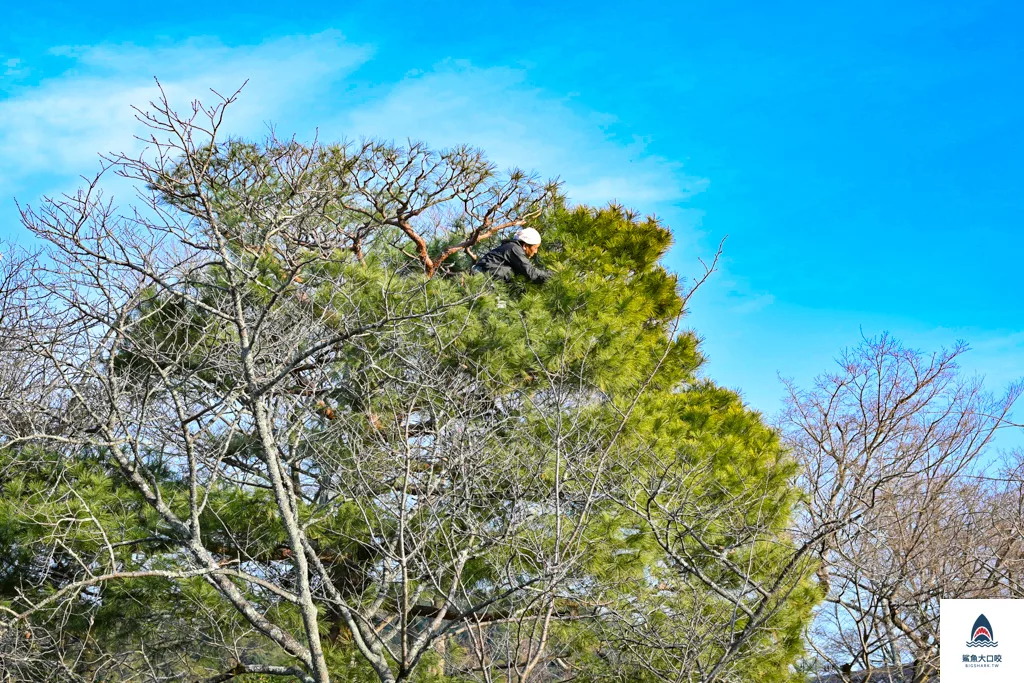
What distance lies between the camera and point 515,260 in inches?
466

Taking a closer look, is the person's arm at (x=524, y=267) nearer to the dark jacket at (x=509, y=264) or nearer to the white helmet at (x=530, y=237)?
the dark jacket at (x=509, y=264)

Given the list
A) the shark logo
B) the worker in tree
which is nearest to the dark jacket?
the worker in tree

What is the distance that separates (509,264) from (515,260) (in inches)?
4.6

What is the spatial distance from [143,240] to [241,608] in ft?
11.6

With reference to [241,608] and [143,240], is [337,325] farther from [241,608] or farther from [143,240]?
[241,608]

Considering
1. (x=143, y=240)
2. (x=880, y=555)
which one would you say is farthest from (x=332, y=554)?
(x=880, y=555)

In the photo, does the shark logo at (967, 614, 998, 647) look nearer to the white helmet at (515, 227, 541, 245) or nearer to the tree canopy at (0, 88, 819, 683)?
the tree canopy at (0, 88, 819, 683)

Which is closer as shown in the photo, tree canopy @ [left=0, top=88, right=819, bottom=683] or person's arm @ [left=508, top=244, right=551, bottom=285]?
tree canopy @ [left=0, top=88, right=819, bottom=683]

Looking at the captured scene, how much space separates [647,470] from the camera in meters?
9.45

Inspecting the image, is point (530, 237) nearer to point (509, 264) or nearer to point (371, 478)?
point (509, 264)

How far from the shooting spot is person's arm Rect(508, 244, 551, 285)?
11695 millimetres

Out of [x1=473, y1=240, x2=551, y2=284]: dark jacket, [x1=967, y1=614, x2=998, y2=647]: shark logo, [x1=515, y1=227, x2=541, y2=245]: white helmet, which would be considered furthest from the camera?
[x1=515, y1=227, x2=541, y2=245]: white helmet

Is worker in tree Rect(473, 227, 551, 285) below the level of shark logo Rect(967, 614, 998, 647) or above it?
above

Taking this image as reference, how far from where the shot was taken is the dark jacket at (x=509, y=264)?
1166cm
